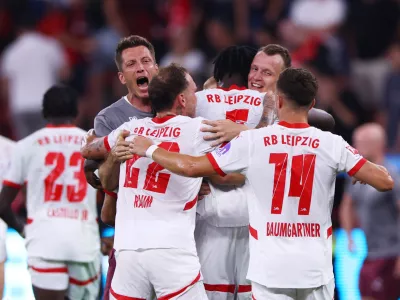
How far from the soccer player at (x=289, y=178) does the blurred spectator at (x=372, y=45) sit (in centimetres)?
760

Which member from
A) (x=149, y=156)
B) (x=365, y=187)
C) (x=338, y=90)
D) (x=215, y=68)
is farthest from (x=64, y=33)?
(x=149, y=156)

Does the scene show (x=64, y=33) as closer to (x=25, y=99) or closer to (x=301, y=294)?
(x=25, y=99)

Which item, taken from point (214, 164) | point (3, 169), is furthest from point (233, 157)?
point (3, 169)

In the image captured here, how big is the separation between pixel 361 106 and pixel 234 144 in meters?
7.19

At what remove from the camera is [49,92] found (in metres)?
8.23

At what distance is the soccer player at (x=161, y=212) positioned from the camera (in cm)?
632

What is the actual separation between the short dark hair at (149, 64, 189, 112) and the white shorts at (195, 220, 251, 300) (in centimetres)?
102

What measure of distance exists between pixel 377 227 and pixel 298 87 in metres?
4.21

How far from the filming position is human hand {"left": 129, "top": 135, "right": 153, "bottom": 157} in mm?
6230

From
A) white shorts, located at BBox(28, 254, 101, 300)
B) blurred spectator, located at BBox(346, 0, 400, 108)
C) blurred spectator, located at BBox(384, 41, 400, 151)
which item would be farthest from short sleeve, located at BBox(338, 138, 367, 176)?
blurred spectator, located at BBox(346, 0, 400, 108)

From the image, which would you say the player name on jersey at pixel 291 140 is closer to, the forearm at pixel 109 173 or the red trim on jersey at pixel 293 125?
the red trim on jersey at pixel 293 125

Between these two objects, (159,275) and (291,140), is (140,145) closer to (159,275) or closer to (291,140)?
(159,275)

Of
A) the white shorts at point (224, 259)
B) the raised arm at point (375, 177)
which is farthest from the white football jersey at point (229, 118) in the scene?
the raised arm at point (375, 177)

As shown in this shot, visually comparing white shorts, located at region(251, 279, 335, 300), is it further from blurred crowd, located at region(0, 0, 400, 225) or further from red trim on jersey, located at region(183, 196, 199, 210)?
blurred crowd, located at region(0, 0, 400, 225)
